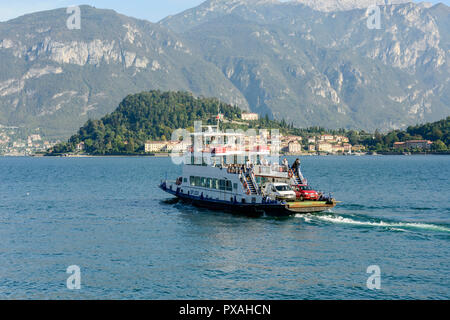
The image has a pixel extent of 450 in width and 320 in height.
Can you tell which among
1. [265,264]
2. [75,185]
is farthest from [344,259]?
[75,185]

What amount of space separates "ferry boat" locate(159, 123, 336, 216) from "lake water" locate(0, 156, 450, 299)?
1.39m

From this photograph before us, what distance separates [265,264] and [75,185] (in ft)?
265

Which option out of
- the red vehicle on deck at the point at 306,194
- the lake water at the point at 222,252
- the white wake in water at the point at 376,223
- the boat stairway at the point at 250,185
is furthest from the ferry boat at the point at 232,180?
the lake water at the point at 222,252

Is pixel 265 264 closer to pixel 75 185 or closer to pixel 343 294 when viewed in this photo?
pixel 343 294

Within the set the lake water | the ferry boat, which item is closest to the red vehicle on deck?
the ferry boat

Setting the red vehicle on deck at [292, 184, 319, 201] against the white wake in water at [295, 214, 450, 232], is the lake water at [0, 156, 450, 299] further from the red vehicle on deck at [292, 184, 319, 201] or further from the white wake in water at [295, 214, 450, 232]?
the red vehicle on deck at [292, 184, 319, 201]

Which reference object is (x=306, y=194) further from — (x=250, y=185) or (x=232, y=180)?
(x=232, y=180)

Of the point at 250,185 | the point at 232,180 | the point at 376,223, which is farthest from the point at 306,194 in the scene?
the point at 232,180

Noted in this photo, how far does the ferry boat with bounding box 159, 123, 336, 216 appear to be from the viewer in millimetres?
57719

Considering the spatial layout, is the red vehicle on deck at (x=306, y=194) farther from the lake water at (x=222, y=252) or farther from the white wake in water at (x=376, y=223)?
the lake water at (x=222, y=252)

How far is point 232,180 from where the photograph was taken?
62656 mm

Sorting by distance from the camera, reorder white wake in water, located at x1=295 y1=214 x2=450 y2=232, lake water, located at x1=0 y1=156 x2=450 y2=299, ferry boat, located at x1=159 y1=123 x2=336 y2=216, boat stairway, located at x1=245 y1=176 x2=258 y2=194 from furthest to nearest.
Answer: boat stairway, located at x1=245 y1=176 x2=258 y2=194, ferry boat, located at x1=159 y1=123 x2=336 y2=216, white wake in water, located at x1=295 y1=214 x2=450 y2=232, lake water, located at x1=0 y1=156 x2=450 y2=299

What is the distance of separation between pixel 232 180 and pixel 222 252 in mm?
20569

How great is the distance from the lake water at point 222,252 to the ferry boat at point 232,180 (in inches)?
54.5
